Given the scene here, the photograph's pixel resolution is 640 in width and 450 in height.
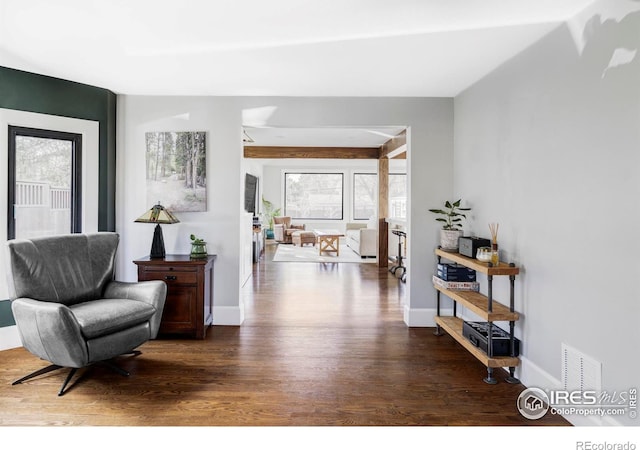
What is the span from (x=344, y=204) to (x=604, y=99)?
1023cm

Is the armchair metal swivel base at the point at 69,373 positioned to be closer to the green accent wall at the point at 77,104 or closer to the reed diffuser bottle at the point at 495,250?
the green accent wall at the point at 77,104

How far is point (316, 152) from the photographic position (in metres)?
7.63

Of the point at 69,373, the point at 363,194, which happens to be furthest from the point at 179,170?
the point at 363,194

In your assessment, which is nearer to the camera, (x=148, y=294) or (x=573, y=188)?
(x=573, y=188)

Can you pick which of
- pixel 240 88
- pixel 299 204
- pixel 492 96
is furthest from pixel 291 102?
pixel 299 204

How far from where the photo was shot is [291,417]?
7.17 feet

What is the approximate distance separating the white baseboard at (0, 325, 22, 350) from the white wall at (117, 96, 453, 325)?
43.2 inches

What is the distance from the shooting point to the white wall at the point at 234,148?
383cm

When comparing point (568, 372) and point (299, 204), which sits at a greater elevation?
point (299, 204)

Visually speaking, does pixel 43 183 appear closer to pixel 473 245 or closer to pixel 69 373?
pixel 69 373

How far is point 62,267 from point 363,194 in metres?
10.0

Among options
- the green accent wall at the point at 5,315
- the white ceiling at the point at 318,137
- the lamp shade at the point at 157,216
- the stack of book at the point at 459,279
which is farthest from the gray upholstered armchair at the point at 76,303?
the white ceiling at the point at 318,137

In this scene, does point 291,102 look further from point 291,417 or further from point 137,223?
point 291,417

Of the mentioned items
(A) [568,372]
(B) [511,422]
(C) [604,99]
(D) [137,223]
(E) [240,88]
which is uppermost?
(E) [240,88]
